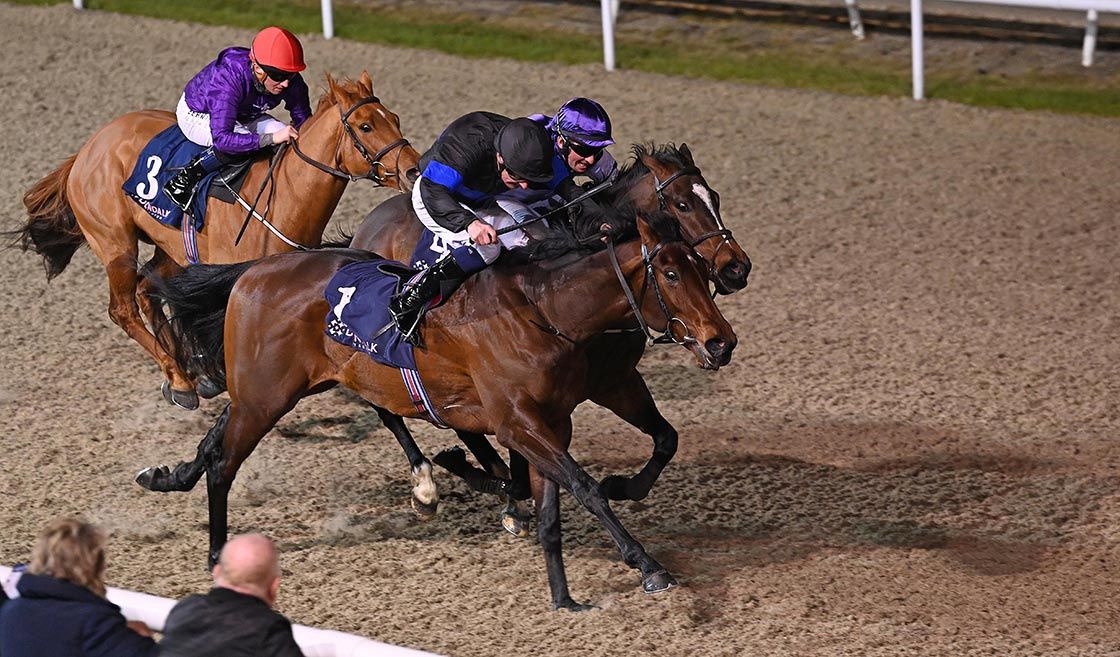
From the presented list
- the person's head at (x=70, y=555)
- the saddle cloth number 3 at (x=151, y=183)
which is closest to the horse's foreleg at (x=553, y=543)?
the person's head at (x=70, y=555)

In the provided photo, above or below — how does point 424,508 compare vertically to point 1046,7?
below

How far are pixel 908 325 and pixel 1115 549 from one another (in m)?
2.71

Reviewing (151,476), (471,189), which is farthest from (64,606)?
(151,476)

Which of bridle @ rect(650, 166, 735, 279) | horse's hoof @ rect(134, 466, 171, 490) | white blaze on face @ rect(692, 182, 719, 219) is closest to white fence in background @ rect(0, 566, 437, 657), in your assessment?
horse's hoof @ rect(134, 466, 171, 490)

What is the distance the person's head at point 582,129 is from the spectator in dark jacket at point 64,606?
2822 millimetres

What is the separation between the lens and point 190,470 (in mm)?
6359

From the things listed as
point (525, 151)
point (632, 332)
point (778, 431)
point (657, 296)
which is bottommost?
point (778, 431)

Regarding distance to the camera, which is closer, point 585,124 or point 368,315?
point 368,315

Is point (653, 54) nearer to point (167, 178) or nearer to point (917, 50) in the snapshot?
point (917, 50)

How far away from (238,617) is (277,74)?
3.98 m

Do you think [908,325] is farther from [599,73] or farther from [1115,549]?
[599,73]

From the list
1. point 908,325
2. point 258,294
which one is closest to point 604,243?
point 258,294

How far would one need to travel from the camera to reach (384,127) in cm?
698

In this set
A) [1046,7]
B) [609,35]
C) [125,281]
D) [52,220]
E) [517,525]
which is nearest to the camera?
[517,525]
